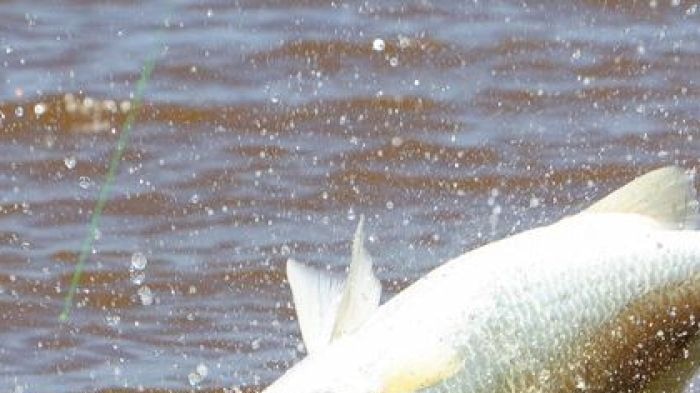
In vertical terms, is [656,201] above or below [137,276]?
above

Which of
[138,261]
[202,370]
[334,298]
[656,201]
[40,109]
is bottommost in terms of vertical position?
[202,370]

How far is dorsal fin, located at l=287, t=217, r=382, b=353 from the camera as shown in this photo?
3.15m

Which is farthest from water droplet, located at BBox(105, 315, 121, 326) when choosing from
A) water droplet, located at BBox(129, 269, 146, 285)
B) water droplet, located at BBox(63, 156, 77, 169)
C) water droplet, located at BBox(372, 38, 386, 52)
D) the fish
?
the fish

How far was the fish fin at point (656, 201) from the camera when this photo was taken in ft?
10.8

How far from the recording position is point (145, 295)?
18.0 feet

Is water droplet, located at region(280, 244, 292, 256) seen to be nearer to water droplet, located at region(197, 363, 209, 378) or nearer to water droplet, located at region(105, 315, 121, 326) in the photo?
water droplet, located at region(105, 315, 121, 326)

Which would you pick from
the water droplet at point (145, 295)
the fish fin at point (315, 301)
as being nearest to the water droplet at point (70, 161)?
the water droplet at point (145, 295)

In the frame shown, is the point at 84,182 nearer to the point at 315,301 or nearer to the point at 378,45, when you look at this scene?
the point at 378,45

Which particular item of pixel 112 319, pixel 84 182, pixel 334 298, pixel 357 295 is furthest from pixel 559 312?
pixel 84 182

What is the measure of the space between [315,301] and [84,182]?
294 centimetres

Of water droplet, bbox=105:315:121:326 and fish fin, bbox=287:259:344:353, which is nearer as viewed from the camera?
fish fin, bbox=287:259:344:353

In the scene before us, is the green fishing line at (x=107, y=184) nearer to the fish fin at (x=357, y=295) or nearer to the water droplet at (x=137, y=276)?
the water droplet at (x=137, y=276)

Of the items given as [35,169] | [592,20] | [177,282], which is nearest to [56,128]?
[35,169]

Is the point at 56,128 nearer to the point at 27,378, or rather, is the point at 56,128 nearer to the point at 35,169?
the point at 35,169
